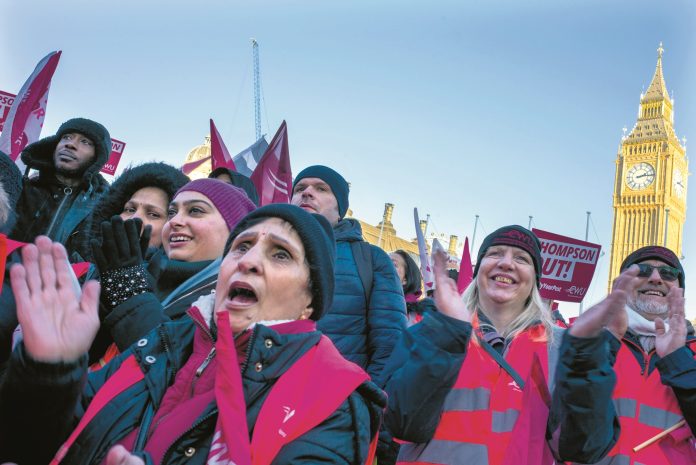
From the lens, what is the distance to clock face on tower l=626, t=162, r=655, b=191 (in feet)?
216

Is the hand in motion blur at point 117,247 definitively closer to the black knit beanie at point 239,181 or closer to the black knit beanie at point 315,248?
the black knit beanie at point 315,248

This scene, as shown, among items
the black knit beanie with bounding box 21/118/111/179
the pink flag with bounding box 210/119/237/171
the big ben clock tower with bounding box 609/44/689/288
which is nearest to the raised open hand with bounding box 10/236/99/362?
the black knit beanie with bounding box 21/118/111/179

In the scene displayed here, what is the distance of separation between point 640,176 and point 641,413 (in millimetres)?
69611

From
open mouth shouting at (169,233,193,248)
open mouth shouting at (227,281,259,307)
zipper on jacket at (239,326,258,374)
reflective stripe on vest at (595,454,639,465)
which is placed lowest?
reflective stripe on vest at (595,454,639,465)

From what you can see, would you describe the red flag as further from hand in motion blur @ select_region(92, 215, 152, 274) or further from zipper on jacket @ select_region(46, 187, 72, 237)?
hand in motion blur @ select_region(92, 215, 152, 274)

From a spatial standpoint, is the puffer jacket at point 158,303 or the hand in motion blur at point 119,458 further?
the puffer jacket at point 158,303

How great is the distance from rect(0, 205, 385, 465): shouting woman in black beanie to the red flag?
4.82 meters

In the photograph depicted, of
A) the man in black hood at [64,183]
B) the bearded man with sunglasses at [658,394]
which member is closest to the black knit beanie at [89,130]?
the man in black hood at [64,183]

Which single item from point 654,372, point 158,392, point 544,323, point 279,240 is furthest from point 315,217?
point 654,372

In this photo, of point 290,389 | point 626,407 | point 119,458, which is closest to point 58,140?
point 290,389

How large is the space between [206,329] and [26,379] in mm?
472

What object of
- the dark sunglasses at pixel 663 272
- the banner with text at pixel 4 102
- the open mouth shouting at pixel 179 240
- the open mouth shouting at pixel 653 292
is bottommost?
the open mouth shouting at pixel 653 292

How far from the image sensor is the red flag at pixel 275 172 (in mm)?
6875

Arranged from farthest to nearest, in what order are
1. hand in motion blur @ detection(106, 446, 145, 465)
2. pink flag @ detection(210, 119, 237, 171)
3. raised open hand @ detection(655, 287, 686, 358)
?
pink flag @ detection(210, 119, 237, 171), raised open hand @ detection(655, 287, 686, 358), hand in motion blur @ detection(106, 446, 145, 465)
